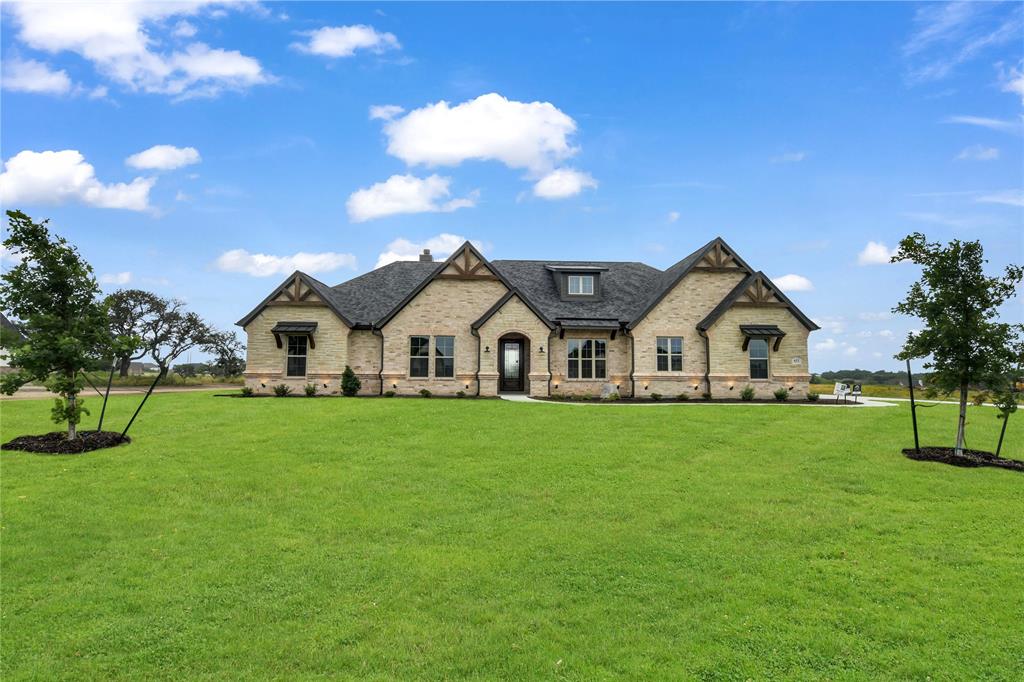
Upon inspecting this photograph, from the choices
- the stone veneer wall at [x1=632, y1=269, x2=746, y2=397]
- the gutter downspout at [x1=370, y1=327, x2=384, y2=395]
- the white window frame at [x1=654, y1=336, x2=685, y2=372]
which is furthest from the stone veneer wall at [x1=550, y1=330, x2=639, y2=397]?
the gutter downspout at [x1=370, y1=327, x2=384, y2=395]

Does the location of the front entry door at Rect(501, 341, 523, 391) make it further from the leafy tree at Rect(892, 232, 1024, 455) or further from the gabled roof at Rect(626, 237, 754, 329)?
the leafy tree at Rect(892, 232, 1024, 455)

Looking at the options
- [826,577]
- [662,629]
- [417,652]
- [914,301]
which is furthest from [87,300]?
[914,301]

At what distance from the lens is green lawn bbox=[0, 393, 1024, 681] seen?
6348mm

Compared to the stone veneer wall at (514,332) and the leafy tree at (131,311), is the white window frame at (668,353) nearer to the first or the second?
the stone veneer wall at (514,332)

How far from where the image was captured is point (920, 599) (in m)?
7.64

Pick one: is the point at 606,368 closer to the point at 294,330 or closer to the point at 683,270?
the point at 683,270

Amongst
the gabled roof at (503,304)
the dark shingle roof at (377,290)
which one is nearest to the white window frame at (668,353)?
the gabled roof at (503,304)

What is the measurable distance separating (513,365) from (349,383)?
9517 mm

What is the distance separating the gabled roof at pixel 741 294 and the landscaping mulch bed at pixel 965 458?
15.2 meters

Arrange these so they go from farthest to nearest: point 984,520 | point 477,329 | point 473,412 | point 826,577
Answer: point 477,329
point 473,412
point 984,520
point 826,577

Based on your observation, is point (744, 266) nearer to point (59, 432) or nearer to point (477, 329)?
point (477, 329)

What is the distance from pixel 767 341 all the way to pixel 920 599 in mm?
25937

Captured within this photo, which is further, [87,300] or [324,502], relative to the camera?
[87,300]

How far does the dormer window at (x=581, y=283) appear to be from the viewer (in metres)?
35.1
